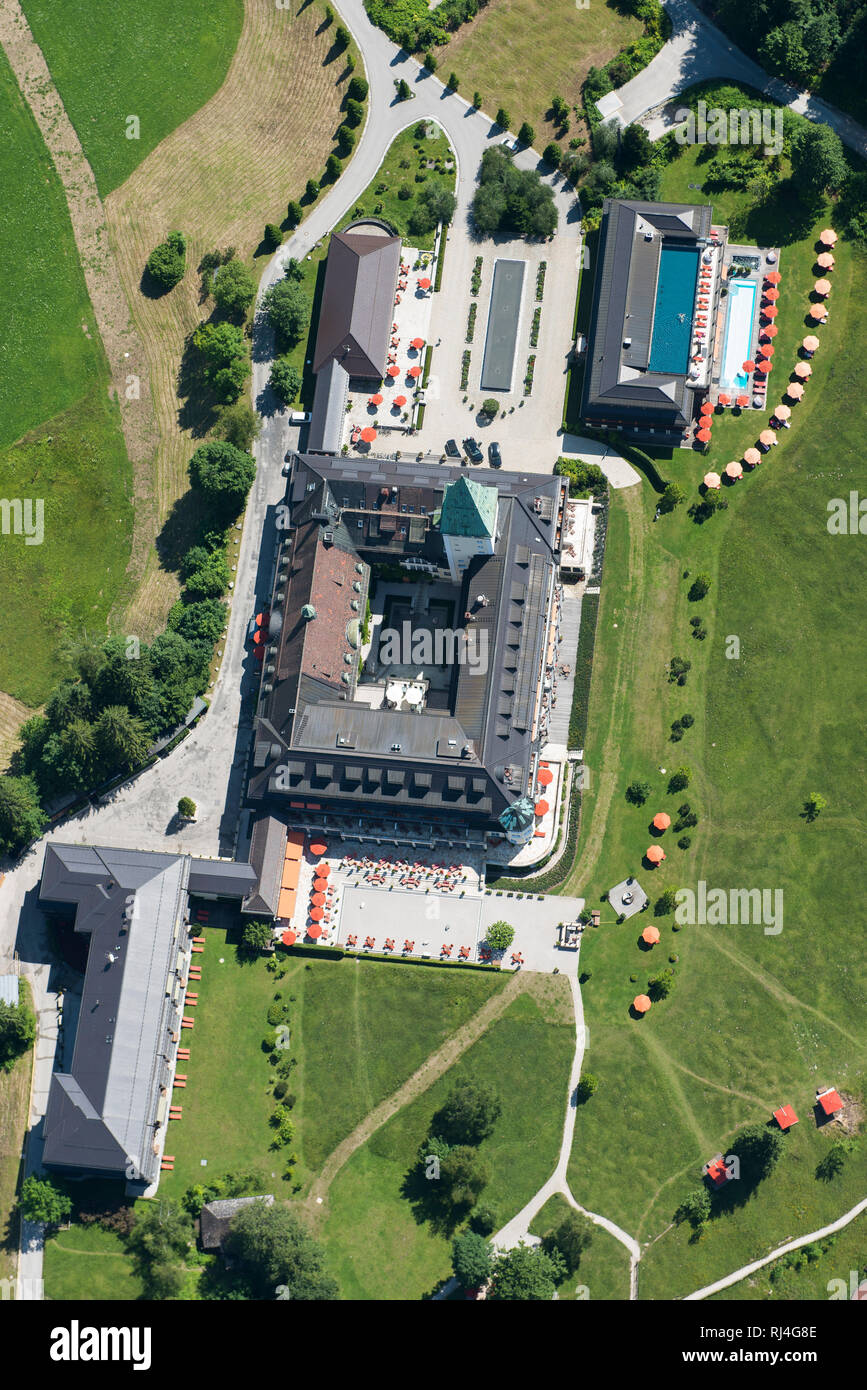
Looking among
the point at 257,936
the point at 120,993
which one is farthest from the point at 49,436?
the point at 120,993

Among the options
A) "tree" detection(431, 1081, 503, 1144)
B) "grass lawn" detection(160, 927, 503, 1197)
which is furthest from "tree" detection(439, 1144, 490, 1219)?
"grass lawn" detection(160, 927, 503, 1197)

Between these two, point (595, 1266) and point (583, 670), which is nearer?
point (595, 1266)

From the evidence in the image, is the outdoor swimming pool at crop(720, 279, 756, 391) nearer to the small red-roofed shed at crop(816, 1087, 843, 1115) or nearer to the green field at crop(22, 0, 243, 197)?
the green field at crop(22, 0, 243, 197)

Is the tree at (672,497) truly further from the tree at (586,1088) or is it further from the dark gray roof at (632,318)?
the tree at (586,1088)

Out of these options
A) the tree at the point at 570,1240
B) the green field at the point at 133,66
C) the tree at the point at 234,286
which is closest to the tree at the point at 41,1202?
the tree at the point at 570,1240

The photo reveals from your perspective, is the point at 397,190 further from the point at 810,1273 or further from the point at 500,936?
the point at 810,1273
